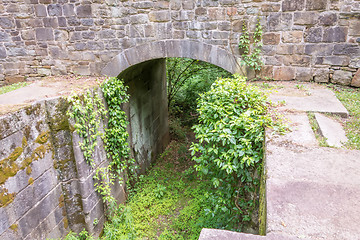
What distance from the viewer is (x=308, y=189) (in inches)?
72.8

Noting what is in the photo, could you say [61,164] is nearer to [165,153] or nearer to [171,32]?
[171,32]

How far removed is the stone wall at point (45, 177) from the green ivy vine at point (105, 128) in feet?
0.39

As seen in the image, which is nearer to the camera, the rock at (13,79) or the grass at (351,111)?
the grass at (351,111)

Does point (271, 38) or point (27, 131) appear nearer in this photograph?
point (27, 131)

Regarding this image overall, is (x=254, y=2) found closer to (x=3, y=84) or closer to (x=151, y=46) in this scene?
(x=151, y=46)

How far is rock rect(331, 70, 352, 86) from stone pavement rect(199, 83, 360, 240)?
1.93 m

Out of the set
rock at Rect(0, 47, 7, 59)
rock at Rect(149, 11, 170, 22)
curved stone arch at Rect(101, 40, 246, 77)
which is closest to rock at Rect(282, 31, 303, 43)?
curved stone arch at Rect(101, 40, 246, 77)

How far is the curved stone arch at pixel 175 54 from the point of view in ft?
15.0

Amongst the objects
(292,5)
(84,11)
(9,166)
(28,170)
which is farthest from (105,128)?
(292,5)

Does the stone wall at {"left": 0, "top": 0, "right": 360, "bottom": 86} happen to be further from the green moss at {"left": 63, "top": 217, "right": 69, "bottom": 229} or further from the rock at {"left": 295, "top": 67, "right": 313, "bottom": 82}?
the green moss at {"left": 63, "top": 217, "right": 69, "bottom": 229}

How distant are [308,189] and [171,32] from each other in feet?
12.0

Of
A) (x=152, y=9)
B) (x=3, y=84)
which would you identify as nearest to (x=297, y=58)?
(x=152, y=9)

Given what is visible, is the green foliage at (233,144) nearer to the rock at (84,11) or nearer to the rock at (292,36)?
the rock at (292,36)

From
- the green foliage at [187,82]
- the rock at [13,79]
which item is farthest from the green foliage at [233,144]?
the green foliage at [187,82]
